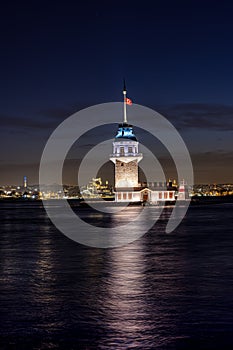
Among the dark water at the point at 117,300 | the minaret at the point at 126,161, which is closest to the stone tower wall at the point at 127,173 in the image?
the minaret at the point at 126,161

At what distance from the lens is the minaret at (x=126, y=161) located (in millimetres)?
109062

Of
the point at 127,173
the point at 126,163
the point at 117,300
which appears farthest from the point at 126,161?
the point at 117,300

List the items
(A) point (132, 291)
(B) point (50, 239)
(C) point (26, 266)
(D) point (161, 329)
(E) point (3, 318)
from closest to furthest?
(D) point (161, 329)
(E) point (3, 318)
(A) point (132, 291)
(C) point (26, 266)
(B) point (50, 239)

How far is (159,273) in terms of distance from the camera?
18.2 meters

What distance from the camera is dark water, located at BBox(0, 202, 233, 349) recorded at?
10467 millimetres

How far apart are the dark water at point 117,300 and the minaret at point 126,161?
84240 mm

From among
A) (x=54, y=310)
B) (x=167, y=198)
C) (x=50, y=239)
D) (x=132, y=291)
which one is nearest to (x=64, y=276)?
(x=132, y=291)

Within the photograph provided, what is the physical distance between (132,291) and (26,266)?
669cm

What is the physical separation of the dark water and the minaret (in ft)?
276

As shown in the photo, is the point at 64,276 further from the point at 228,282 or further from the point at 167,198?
the point at 167,198

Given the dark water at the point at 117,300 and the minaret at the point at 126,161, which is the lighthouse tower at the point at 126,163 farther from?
the dark water at the point at 117,300

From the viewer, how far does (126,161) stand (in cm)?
10894

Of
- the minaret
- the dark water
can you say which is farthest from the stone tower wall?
the dark water

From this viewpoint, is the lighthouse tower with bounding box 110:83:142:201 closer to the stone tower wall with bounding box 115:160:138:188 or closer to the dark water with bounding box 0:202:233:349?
the stone tower wall with bounding box 115:160:138:188
